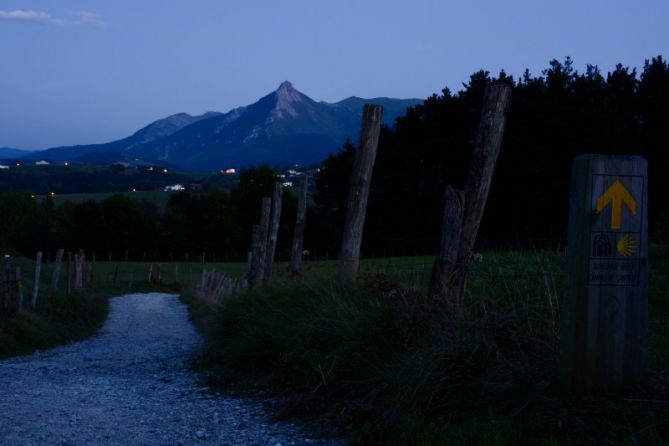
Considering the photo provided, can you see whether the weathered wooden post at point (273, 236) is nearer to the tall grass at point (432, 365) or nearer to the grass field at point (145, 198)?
the tall grass at point (432, 365)

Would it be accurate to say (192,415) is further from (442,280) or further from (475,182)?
(475,182)

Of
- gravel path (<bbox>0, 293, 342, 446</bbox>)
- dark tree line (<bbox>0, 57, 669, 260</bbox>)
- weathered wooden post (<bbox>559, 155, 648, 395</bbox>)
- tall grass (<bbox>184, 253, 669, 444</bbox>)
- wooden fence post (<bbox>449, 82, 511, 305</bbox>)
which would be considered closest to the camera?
tall grass (<bbox>184, 253, 669, 444</bbox>)

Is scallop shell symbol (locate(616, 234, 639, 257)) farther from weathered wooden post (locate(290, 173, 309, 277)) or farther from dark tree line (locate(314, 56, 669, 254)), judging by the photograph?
dark tree line (locate(314, 56, 669, 254))

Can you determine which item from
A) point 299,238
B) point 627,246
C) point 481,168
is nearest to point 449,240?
point 481,168

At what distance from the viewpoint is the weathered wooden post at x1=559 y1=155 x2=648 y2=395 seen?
5.74m

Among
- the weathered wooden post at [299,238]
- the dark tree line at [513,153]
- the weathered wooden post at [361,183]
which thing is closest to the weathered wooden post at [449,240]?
the weathered wooden post at [361,183]

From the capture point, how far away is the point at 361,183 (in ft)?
35.9

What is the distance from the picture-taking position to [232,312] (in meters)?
11.6

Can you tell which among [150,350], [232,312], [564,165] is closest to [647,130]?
[564,165]

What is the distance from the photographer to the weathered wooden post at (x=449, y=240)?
8.30 metres

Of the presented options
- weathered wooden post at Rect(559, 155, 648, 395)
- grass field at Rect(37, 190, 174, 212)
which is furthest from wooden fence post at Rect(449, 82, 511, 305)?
grass field at Rect(37, 190, 174, 212)

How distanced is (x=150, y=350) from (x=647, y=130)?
2720 centimetres

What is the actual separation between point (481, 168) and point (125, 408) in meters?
4.18

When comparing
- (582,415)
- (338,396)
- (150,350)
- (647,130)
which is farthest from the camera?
(647,130)
